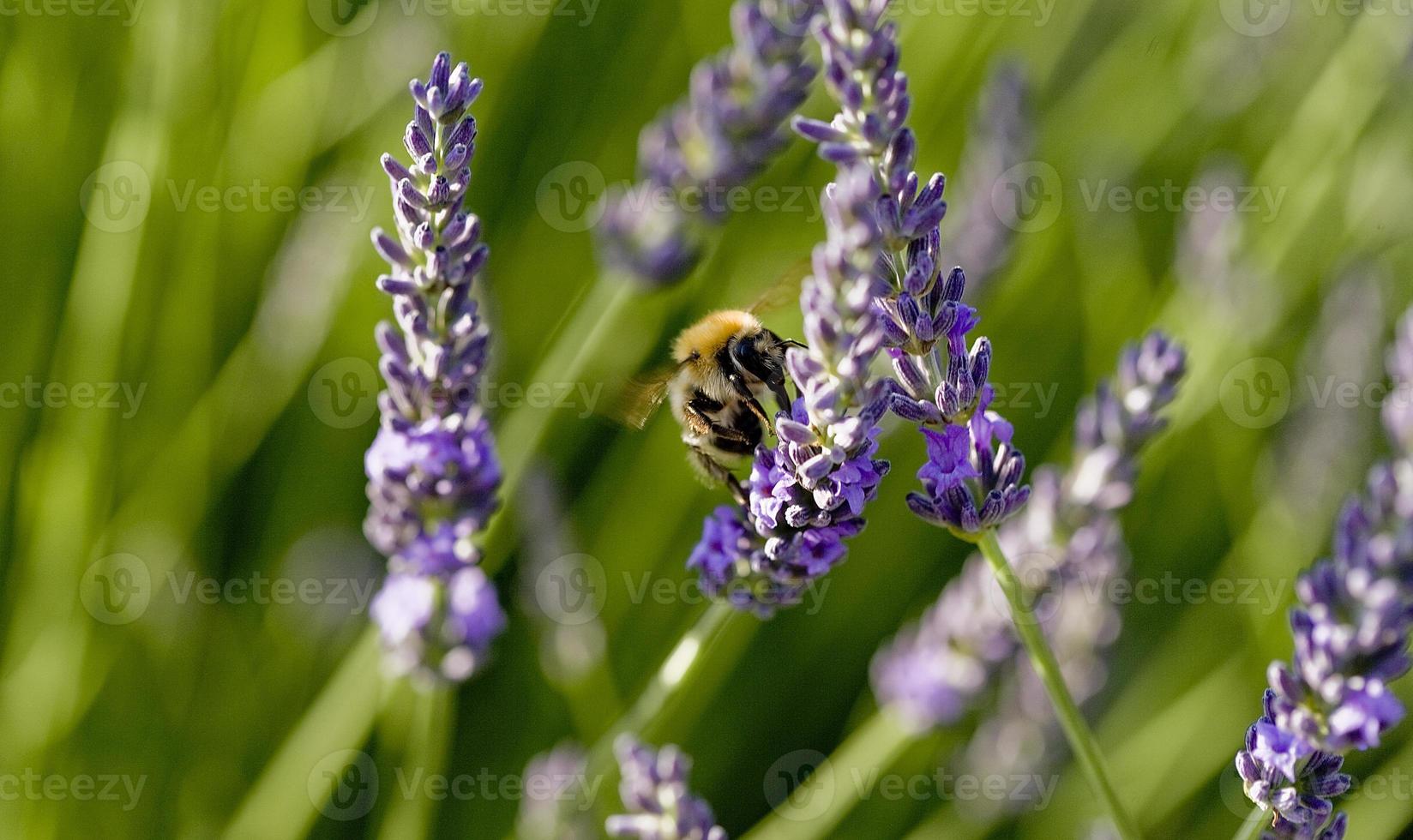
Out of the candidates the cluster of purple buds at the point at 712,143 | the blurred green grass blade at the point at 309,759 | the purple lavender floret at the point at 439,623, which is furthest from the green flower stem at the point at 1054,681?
the blurred green grass blade at the point at 309,759

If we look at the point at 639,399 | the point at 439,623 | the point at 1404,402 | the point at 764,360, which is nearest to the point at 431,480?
the point at 439,623

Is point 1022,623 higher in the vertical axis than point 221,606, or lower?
higher

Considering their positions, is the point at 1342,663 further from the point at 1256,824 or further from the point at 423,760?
the point at 423,760

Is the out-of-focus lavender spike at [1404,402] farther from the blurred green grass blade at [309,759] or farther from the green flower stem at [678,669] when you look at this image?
the blurred green grass blade at [309,759]

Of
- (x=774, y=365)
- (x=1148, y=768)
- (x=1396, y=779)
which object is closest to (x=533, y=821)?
(x=774, y=365)

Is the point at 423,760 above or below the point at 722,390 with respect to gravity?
below

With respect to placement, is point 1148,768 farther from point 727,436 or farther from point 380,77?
point 380,77
